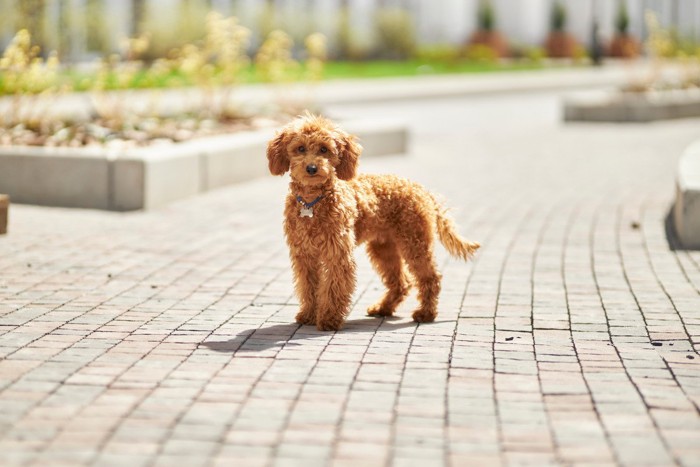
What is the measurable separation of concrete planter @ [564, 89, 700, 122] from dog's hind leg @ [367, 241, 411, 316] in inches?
617

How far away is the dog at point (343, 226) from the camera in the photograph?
21.2 ft

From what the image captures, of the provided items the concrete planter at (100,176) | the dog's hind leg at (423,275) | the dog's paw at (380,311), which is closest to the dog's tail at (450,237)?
the dog's hind leg at (423,275)

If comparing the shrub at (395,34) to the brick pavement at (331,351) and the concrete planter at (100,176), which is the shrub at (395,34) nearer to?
the concrete planter at (100,176)

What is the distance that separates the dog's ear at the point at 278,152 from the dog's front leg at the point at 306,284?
Answer: 0.51 m

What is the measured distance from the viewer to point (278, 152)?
651 cm

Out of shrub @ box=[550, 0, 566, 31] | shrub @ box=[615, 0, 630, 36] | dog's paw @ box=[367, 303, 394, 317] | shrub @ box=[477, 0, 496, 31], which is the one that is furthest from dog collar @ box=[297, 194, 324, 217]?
shrub @ box=[615, 0, 630, 36]

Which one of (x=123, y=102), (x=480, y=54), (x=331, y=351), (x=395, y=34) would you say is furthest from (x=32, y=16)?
(x=480, y=54)

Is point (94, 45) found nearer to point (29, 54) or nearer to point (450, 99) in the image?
point (450, 99)

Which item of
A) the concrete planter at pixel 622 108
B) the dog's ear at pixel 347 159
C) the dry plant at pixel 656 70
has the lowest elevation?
the dog's ear at pixel 347 159

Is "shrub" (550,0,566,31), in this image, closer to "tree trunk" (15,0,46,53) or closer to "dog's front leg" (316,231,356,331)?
"tree trunk" (15,0,46,53)

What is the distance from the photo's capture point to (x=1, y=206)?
9664 mm

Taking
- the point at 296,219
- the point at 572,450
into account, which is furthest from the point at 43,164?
the point at 572,450

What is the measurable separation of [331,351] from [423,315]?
3.04ft

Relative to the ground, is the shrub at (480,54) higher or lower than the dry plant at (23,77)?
higher
